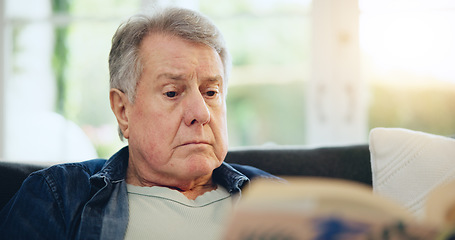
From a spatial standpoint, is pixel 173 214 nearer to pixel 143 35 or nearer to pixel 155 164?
pixel 155 164

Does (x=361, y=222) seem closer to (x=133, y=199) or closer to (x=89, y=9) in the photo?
(x=133, y=199)

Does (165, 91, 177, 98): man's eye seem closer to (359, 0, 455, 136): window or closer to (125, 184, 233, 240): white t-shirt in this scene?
(125, 184, 233, 240): white t-shirt

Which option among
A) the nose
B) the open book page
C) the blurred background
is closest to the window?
the blurred background

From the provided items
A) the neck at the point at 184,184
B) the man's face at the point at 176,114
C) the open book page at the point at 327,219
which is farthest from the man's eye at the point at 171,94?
the open book page at the point at 327,219

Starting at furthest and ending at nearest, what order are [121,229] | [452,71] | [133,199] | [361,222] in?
[452,71] → [133,199] → [121,229] → [361,222]

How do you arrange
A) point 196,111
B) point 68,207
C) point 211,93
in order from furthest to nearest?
point 211,93
point 196,111
point 68,207

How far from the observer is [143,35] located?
143cm

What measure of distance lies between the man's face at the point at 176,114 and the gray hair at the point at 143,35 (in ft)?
0.07

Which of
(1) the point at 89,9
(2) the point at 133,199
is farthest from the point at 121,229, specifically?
(1) the point at 89,9

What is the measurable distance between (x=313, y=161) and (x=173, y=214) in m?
0.57

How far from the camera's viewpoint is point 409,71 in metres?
2.75

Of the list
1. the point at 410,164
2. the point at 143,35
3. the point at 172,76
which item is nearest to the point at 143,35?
the point at 143,35

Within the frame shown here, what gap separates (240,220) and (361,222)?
129 mm

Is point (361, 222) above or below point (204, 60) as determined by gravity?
below
